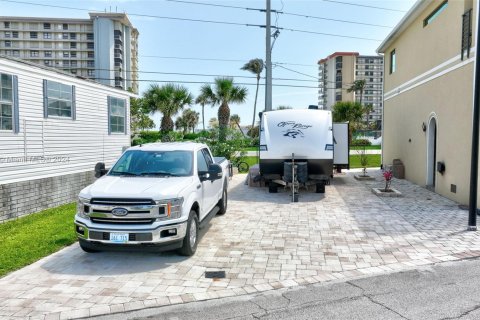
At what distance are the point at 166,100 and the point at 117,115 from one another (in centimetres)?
1279

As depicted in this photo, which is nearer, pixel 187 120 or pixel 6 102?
pixel 6 102

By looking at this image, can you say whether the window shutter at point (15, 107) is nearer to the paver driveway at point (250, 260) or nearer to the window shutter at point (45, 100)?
the window shutter at point (45, 100)

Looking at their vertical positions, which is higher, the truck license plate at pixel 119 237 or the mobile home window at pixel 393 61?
the mobile home window at pixel 393 61

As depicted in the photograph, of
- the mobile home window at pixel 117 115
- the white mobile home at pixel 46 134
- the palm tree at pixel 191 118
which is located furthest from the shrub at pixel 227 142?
the palm tree at pixel 191 118

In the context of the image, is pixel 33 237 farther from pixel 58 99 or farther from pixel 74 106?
pixel 74 106

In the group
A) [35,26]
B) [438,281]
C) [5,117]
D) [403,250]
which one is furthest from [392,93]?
[35,26]

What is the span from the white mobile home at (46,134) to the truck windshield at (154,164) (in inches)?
156

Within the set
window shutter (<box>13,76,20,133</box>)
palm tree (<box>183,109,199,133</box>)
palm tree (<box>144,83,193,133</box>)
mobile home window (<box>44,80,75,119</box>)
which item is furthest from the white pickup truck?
palm tree (<box>183,109,199,133</box>)

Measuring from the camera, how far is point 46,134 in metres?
11.2

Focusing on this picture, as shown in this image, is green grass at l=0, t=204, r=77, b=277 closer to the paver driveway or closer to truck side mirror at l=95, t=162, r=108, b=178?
the paver driveway

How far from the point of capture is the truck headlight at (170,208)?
5766 millimetres

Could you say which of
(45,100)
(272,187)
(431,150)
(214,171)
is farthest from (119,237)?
(431,150)

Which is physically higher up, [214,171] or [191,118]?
[191,118]

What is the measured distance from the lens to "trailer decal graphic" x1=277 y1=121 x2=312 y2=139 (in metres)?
12.3
